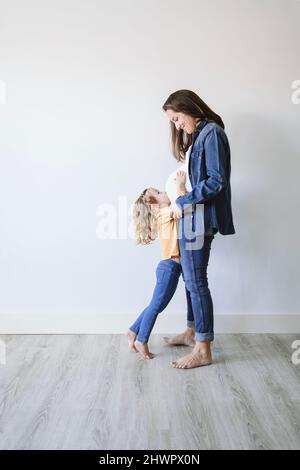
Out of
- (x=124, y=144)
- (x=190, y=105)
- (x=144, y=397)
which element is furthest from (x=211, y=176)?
(x=144, y=397)

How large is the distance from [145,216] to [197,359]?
77 centimetres

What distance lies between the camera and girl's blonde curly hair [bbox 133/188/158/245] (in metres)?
2.93

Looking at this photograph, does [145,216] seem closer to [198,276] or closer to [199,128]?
[198,276]

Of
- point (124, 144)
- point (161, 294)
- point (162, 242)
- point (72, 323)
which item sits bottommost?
point (72, 323)

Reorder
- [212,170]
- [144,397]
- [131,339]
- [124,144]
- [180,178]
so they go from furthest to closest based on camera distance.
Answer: [124,144]
[131,339]
[180,178]
[212,170]
[144,397]

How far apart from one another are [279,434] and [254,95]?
1.94 m

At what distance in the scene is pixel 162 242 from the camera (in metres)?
2.92

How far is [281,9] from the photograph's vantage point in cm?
317

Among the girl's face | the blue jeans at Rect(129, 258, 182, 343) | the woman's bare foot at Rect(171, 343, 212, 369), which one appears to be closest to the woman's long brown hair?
the girl's face

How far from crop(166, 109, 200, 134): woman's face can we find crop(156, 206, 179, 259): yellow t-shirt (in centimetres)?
41

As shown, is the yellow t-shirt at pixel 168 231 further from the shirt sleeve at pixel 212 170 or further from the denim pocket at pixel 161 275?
the shirt sleeve at pixel 212 170

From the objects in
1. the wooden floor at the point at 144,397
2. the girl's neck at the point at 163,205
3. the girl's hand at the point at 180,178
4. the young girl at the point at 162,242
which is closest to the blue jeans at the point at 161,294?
the young girl at the point at 162,242

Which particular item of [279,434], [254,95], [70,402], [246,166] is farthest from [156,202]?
[279,434]
